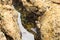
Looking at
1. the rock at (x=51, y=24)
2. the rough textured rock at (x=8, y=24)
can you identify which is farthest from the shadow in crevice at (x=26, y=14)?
the rough textured rock at (x=8, y=24)

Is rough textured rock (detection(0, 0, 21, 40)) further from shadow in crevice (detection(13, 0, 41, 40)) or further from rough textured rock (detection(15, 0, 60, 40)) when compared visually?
shadow in crevice (detection(13, 0, 41, 40))

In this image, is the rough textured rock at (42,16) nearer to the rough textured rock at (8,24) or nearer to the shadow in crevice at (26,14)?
the shadow in crevice at (26,14)

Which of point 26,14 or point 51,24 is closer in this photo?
point 51,24

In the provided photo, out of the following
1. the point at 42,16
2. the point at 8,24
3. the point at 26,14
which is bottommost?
the point at 26,14

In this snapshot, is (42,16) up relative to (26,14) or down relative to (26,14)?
up

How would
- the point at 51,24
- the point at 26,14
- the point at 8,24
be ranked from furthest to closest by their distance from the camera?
1. the point at 26,14
2. the point at 51,24
3. the point at 8,24

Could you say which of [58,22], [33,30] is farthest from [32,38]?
[58,22]

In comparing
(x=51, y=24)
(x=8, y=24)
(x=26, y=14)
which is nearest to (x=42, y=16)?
(x=51, y=24)

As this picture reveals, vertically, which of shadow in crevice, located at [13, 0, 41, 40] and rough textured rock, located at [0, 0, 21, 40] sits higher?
rough textured rock, located at [0, 0, 21, 40]

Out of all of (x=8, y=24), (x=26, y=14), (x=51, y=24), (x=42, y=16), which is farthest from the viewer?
(x=26, y=14)

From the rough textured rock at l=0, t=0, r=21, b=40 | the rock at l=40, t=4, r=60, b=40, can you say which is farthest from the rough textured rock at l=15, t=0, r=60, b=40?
the rough textured rock at l=0, t=0, r=21, b=40

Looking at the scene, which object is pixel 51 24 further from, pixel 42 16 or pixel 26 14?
pixel 26 14
